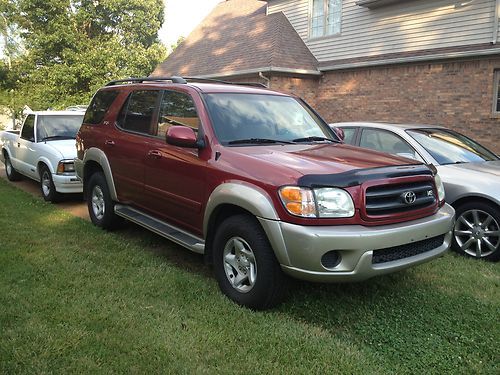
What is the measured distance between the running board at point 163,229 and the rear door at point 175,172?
8 centimetres

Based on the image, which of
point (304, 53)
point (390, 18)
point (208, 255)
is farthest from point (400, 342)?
point (304, 53)

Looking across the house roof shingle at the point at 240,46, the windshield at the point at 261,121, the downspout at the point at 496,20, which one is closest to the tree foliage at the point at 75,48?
the house roof shingle at the point at 240,46

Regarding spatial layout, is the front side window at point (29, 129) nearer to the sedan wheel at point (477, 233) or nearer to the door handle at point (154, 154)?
the door handle at point (154, 154)

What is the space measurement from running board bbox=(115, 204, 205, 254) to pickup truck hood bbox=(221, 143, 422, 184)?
0.85m

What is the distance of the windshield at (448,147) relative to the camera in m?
5.94

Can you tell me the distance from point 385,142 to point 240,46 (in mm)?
12159

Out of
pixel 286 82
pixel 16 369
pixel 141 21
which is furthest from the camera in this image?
pixel 141 21

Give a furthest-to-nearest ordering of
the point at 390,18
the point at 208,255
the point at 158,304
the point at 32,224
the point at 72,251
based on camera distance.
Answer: the point at 390,18 < the point at 32,224 < the point at 72,251 < the point at 208,255 < the point at 158,304

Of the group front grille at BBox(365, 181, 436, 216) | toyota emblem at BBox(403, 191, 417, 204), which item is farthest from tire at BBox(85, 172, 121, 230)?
toyota emblem at BBox(403, 191, 417, 204)

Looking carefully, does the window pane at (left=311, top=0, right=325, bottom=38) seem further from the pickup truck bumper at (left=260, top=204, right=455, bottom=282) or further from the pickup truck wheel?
the pickup truck bumper at (left=260, top=204, right=455, bottom=282)

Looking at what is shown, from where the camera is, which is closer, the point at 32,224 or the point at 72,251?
the point at 72,251

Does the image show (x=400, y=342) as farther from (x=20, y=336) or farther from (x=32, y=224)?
(x=32, y=224)

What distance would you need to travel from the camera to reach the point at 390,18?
44.4 feet

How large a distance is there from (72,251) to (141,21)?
23663 mm
